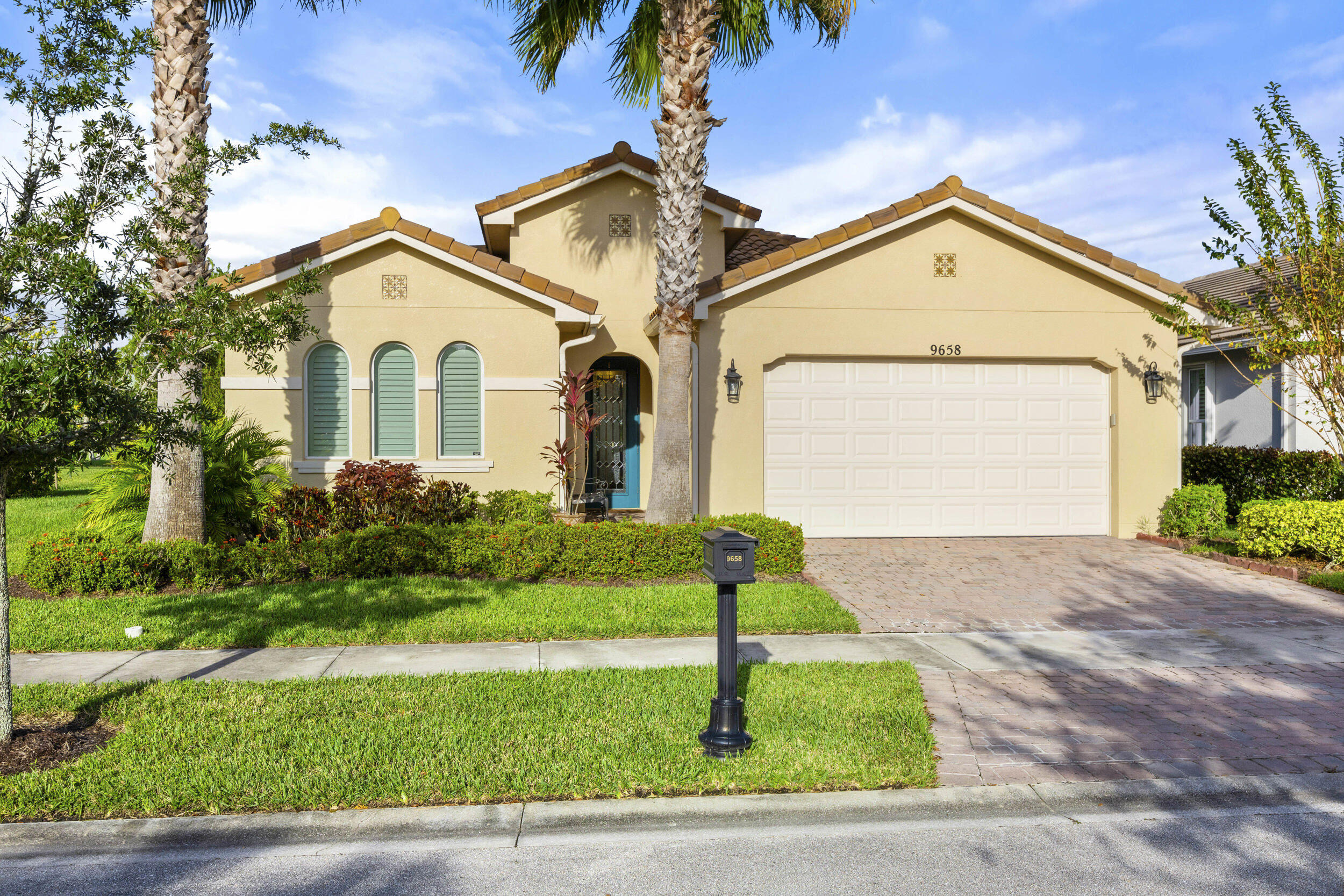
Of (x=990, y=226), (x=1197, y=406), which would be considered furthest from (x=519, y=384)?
(x=1197, y=406)

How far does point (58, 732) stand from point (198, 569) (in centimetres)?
387

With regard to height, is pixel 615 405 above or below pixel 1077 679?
above

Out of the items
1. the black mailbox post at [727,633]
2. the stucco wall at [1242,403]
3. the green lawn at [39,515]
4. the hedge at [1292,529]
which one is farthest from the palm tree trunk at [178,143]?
the stucco wall at [1242,403]

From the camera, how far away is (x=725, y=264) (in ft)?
47.9

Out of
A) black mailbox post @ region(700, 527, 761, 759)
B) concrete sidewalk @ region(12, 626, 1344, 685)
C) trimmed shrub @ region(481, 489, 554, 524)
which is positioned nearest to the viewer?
black mailbox post @ region(700, 527, 761, 759)

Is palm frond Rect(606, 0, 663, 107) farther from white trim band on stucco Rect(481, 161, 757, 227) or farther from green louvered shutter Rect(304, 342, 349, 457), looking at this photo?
green louvered shutter Rect(304, 342, 349, 457)

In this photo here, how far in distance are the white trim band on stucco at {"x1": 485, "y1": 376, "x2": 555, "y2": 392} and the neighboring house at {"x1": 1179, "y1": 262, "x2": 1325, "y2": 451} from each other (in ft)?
31.9

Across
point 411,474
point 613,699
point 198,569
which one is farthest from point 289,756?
point 411,474

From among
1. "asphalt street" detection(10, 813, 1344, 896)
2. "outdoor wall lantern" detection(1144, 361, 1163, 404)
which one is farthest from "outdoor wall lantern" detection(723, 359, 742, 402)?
"asphalt street" detection(10, 813, 1344, 896)

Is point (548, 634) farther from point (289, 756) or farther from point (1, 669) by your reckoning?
point (1, 669)

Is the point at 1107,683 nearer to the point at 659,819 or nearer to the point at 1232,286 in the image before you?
the point at 659,819

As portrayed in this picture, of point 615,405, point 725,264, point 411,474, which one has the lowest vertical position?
point 411,474

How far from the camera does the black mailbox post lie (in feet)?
15.3

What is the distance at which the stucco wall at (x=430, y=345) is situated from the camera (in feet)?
37.8
